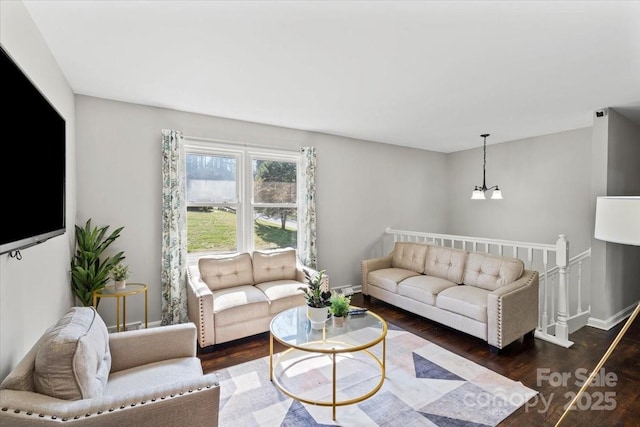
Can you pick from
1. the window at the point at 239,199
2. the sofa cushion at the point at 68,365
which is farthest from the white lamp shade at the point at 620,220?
the window at the point at 239,199

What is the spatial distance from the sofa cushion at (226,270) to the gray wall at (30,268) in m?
1.24

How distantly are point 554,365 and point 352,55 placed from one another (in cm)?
325

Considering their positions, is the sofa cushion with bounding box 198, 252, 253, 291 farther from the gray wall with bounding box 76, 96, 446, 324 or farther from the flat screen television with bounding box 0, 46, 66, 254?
the flat screen television with bounding box 0, 46, 66, 254

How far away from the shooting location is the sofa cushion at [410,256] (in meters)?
4.33

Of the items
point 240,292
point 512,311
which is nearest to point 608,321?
point 512,311

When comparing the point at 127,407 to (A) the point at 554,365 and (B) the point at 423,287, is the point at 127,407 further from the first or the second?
(A) the point at 554,365

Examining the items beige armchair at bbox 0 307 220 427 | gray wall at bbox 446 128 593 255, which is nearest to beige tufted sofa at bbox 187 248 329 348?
beige armchair at bbox 0 307 220 427

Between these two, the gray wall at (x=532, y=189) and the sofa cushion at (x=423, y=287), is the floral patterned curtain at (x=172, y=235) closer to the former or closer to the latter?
the sofa cushion at (x=423, y=287)

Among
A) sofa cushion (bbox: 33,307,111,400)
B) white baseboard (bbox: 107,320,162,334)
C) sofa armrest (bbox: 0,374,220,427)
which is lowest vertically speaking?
white baseboard (bbox: 107,320,162,334)

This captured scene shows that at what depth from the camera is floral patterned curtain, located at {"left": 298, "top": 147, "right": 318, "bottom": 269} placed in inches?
174

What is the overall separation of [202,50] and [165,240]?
2140 millimetres

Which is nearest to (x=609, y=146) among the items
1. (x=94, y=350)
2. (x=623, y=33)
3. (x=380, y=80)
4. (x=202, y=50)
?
(x=623, y=33)

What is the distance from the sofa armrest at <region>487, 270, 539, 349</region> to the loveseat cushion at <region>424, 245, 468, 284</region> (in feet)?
2.28

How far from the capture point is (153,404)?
50.2 inches
